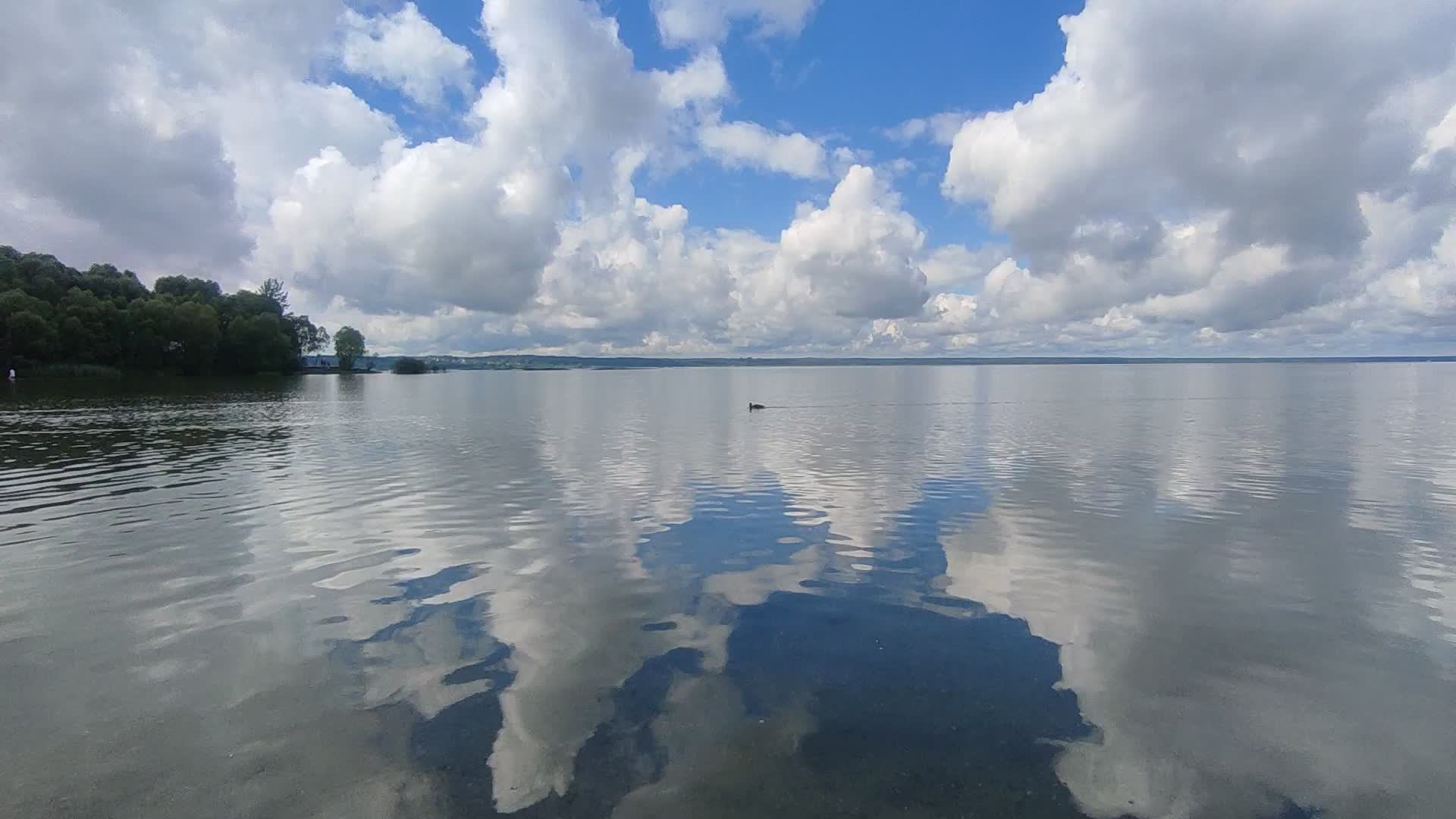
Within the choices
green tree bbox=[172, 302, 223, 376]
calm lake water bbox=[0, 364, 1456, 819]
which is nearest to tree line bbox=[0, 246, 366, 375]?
green tree bbox=[172, 302, 223, 376]

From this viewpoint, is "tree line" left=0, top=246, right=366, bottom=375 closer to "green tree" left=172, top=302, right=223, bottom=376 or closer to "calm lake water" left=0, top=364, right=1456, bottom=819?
"green tree" left=172, top=302, right=223, bottom=376

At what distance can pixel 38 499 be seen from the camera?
71.5ft

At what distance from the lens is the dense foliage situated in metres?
110

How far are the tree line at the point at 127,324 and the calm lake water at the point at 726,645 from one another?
115m

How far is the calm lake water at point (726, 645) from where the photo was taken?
7219mm

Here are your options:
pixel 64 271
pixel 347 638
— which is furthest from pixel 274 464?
pixel 64 271

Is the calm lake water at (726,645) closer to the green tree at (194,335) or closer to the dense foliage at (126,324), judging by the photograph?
the dense foliage at (126,324)

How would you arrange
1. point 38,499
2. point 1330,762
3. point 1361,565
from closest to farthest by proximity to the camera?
1. point 1330,762
2. point 1361,565
3. point 38,499

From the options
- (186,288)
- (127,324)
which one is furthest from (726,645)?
(186,288)

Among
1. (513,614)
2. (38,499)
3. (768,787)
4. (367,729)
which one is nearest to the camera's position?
(768,787)

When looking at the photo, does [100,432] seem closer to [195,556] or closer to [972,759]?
[195,556]

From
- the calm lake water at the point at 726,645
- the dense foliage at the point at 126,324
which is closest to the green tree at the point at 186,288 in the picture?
the dense foliage at the point at 126,324

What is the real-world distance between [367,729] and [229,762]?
127 cm

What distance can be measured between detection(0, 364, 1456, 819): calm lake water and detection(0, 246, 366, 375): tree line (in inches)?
4528
